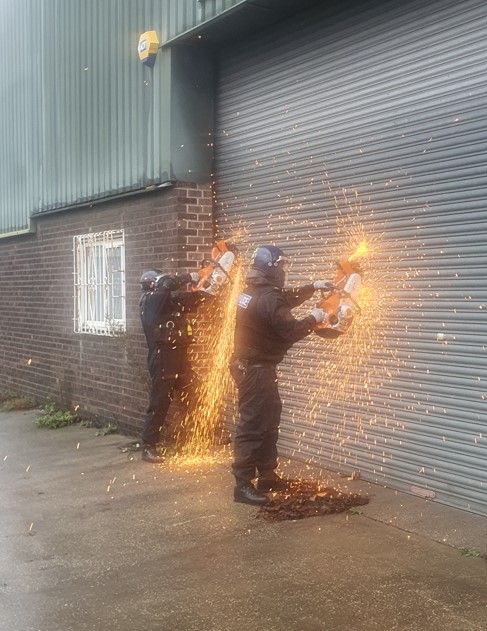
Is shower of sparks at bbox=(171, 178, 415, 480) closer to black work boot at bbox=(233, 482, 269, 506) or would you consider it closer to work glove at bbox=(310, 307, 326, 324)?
work glove at bbox=(310, 307, 326, 324)

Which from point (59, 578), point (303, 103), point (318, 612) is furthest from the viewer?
point (303, 103)

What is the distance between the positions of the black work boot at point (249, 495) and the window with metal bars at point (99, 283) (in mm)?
3851

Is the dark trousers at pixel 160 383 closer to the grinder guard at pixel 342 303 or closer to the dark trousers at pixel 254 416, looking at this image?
the dark trousers at pixel 254 416

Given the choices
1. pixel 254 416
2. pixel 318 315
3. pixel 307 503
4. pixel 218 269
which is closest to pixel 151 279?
pixel 218 269

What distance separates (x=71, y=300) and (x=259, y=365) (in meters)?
5.44

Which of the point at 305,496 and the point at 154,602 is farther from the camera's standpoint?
the point at 305,496

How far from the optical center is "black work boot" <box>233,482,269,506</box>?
654 centimetres

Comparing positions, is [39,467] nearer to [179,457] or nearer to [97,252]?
A: [179,457]

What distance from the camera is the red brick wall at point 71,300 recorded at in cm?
Result: 899

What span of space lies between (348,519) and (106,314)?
5.44m

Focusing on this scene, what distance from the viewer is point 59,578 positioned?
5305 millimetres

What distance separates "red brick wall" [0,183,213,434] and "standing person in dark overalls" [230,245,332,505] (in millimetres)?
2342

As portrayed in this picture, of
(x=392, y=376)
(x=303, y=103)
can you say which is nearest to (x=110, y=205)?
(x=303, y=103)

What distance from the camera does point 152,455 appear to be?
8.35m
